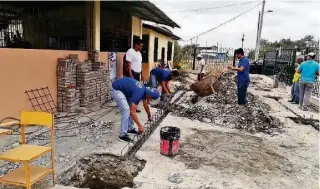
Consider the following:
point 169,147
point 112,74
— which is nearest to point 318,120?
point 169,147

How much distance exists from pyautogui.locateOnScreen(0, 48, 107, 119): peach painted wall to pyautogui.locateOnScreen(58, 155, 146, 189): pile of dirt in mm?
2446

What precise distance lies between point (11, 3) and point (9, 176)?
4.45m

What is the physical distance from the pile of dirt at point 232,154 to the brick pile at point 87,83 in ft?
10.8

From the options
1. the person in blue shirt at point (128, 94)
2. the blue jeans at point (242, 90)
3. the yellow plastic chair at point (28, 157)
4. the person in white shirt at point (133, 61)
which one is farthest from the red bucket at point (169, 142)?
the blue jeans at point (242, 90)

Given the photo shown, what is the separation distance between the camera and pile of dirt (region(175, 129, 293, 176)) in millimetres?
4531

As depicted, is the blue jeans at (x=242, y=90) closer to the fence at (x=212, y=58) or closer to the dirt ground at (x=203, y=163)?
the dirt ground at (x=203, y=163)

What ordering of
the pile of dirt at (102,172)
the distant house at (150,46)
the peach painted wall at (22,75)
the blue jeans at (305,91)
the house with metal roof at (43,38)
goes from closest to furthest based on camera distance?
the pile of dirt at (102,172) → the peach painted wall at (22,75) → the house with metal roof at (43,38) → the blue jeans at (305,91) → the distant house at (150,46)

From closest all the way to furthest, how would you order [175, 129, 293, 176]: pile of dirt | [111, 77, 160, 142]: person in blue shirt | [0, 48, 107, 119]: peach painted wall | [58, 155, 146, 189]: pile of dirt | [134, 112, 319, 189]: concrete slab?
[58, 155, 146, 189]: pile of dirt < [134, 112, 319, 189]: concrete slab < [175, 129, 293, 176]: pile of dirt < [111, 77, 160, 142]: person in blue shirt < [0, 48, 107, 119]: peach painted wall

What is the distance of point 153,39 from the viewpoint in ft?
52.4

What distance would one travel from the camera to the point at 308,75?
8516mm

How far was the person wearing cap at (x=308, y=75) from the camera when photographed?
8.48 metres

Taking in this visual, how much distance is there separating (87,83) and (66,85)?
0.69 metres

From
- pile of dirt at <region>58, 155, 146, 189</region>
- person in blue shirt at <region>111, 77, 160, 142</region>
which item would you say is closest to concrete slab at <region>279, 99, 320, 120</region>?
person in blue shirt at <region>111, 77, 160, 142</region>

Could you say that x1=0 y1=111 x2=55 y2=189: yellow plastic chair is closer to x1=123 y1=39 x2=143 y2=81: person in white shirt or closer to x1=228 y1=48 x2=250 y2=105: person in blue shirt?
x1=123 y1=39 x2=143 y2=81: person in white shirt
